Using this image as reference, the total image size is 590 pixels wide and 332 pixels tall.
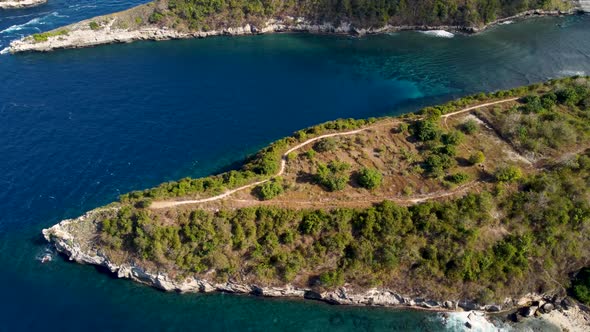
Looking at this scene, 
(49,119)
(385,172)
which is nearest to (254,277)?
(385,172)

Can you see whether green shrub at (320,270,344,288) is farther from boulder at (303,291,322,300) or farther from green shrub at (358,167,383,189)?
green shrub at (358,167,383,189)

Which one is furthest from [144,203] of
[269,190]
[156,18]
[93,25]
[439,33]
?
[439,33]

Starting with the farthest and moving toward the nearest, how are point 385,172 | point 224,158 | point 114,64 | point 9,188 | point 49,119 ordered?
point 114,64
point 49,119
point 224,158
point 9,188
point 385,172

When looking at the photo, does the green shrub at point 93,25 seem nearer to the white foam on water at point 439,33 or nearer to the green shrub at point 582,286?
the white foam on water at point 439,33

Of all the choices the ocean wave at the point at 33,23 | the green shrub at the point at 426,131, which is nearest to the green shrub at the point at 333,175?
the green shrub at the point at 426,131

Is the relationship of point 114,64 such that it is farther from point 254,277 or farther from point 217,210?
point 254,277

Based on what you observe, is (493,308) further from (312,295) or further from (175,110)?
(175,110)
